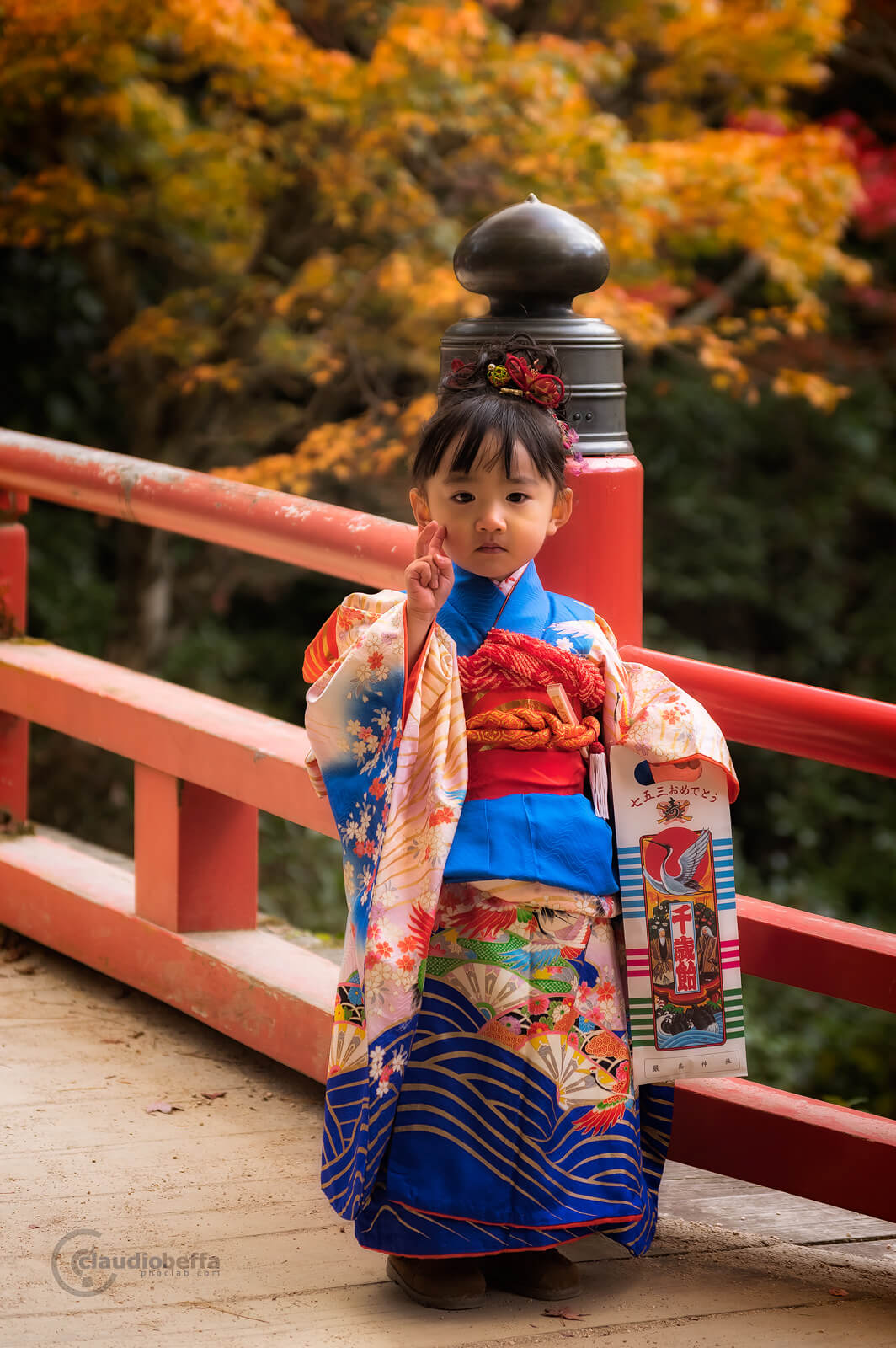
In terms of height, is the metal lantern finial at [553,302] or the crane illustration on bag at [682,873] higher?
the metal lantern finial at [553,302]

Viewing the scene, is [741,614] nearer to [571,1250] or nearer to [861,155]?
[861,155]

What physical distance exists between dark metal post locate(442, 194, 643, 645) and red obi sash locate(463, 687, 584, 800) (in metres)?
0.28

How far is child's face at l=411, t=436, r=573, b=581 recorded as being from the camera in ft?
6.34

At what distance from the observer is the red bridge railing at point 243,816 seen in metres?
2.08

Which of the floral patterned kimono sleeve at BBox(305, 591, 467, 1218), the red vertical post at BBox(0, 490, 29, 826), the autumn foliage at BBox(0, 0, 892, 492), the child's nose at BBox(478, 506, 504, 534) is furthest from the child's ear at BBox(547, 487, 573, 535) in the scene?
the autumn foliage at BBox(0, 0, 892, 492)

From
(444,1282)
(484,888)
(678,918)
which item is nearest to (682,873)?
(678,918)

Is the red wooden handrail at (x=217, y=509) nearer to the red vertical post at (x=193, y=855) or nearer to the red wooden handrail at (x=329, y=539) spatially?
the red wooden handrail at (x=329, y=539)

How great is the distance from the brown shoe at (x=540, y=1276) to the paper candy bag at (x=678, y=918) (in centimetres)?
28

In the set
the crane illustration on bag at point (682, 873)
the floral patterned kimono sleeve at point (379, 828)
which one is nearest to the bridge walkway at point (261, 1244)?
the floral patterned kimono sleeve at point (379, 828)

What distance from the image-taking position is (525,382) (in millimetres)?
1983

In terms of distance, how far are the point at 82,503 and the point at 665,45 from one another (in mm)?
4679

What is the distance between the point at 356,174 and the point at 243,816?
358 cm

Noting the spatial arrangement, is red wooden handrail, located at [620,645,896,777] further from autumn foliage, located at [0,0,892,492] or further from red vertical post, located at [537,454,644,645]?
autumn foliage, located at [0,0,892,492]

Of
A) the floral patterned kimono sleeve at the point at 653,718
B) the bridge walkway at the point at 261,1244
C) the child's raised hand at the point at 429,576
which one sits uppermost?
the child's raised hand at the point at 429,576
